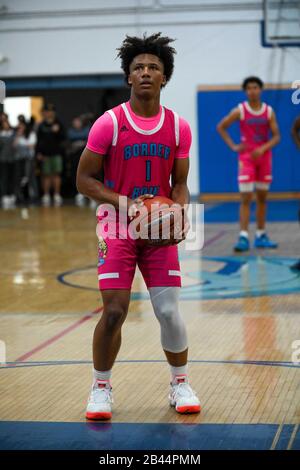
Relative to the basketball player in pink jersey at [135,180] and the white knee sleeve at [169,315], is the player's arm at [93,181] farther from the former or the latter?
the white knee sleeve at [169,315]

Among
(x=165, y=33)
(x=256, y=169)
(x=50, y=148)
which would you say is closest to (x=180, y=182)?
(x=256, y=169)

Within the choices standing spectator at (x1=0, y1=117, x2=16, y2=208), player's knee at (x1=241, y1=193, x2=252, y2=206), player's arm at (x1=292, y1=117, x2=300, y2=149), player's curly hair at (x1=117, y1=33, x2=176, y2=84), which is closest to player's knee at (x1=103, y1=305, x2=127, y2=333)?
player's curly hair at (x1=117, y1=33, x2=176, y2=84)

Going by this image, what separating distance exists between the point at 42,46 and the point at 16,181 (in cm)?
299

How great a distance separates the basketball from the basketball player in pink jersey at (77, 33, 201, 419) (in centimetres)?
5

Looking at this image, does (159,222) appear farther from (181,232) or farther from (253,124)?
(253,124)

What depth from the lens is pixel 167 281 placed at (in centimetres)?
470

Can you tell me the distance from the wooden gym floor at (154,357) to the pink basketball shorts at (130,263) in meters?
0.70

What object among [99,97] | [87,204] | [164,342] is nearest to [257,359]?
[164,342]

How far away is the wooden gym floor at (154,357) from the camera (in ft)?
14.5

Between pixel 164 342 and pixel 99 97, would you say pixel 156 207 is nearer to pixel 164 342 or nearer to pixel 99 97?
pixel 164 342

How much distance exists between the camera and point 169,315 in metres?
4.71

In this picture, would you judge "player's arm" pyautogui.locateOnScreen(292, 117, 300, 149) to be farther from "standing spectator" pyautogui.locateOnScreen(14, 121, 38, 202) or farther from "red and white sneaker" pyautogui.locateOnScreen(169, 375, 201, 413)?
"standing spectator" pyautogui.locateOnScreen(14, 121, 38, 202)

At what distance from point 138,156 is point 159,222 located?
1.22 feet

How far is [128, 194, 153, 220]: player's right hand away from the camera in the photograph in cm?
453
